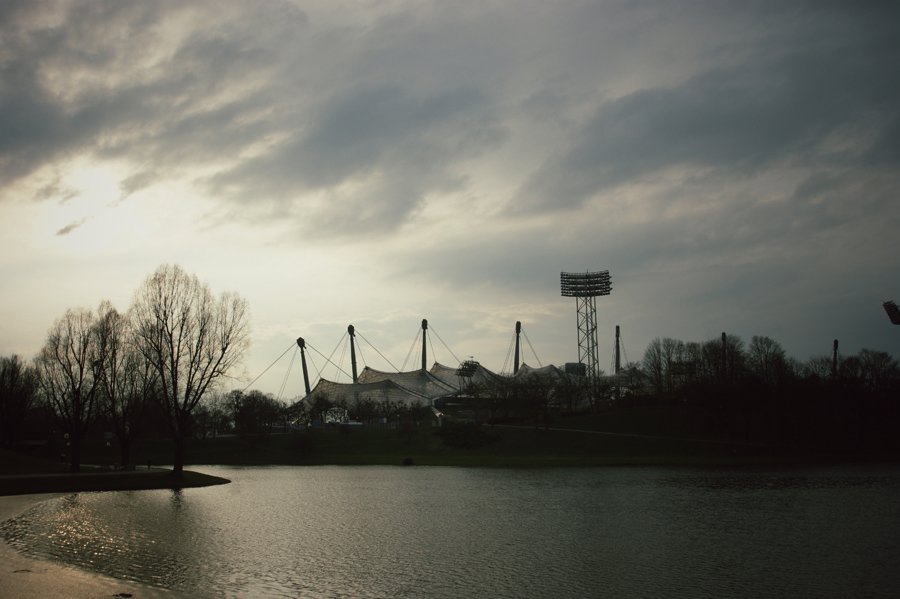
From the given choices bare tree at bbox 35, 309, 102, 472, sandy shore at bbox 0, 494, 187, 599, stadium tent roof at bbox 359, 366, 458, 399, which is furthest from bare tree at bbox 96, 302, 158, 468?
stadium tent roof at bbox 359, 366, 458, 399

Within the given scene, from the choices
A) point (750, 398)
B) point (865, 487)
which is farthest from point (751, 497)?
point (750, 398)

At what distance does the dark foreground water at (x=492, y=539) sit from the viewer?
1869 cm

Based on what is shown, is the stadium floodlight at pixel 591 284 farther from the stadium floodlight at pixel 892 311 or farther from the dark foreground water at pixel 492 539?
the dark foreground water at pixel 492 539

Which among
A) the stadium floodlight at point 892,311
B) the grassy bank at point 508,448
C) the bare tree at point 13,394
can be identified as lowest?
the grassy bank at point 508,448

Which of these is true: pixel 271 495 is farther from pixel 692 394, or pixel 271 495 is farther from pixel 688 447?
pixel 692 394

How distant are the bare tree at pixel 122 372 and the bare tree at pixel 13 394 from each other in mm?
17967

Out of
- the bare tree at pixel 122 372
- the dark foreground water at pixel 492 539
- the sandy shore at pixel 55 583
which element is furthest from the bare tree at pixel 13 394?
the sandy shore at pixel 55 583

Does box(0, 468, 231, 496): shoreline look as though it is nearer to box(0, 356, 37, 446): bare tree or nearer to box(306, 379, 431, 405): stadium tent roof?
box(0, 356, 37, 446): bare tree

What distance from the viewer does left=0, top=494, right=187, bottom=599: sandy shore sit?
16.4 meters

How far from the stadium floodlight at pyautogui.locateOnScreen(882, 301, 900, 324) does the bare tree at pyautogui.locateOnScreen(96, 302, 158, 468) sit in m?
96.8

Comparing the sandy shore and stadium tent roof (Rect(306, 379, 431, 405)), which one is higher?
stadium tent roof (Rect(306, 379, 431, 405))

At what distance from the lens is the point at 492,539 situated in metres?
25.3

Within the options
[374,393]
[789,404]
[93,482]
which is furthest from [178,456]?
[374,393]

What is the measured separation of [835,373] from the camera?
96812 mm
